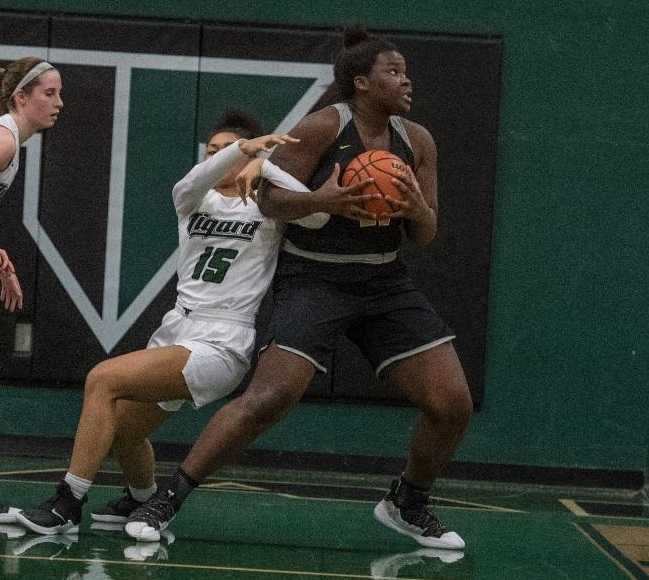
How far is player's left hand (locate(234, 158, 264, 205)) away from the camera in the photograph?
16.1ft

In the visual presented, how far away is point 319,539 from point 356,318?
955mm

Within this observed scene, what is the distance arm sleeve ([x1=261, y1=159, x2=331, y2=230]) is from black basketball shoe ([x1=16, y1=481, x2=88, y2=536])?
1.35m

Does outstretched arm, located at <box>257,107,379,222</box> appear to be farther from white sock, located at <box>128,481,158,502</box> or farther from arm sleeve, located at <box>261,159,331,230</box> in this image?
white sock, located at <box>128,481,158,502</box>

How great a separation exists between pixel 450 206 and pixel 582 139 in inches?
35.4

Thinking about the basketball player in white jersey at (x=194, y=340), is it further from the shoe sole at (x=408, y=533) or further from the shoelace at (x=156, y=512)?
the shoe sole at (x=408, y=533)

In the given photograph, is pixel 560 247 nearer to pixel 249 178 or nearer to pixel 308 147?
pixel 308 147

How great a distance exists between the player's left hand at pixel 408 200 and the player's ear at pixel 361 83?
0.43 m

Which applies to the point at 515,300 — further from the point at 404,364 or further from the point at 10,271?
the point at 10,271

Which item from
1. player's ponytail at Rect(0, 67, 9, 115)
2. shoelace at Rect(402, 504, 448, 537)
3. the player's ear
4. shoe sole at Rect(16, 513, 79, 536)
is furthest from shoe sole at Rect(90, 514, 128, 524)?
the player's ear

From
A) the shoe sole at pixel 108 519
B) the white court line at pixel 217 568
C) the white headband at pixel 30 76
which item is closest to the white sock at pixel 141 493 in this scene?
the shoe sole at pixel 108 519

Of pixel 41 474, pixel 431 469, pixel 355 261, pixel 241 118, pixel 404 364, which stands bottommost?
pixel 41 474

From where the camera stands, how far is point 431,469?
17.0ft

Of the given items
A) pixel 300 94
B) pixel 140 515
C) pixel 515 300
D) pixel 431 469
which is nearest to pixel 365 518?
pixel 431 469

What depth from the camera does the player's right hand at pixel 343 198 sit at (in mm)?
4758
